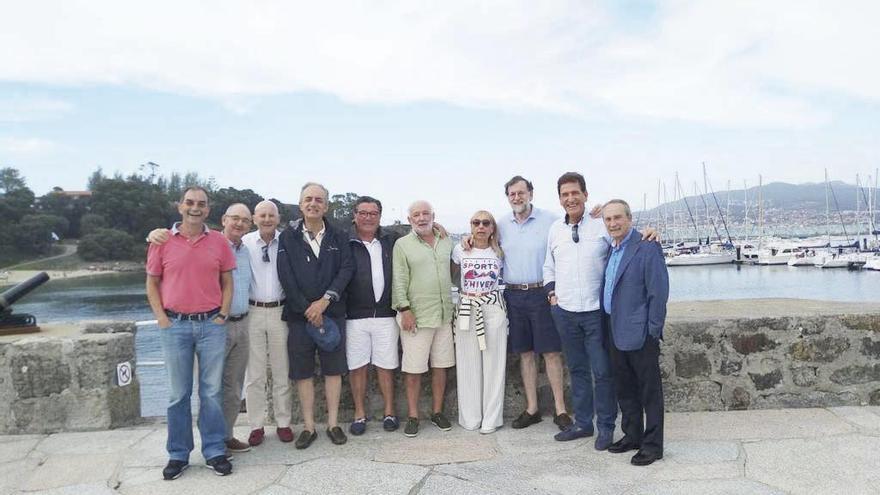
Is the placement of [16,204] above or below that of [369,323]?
above

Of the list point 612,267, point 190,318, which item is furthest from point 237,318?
point 612,267

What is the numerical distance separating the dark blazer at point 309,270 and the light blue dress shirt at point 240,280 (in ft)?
0.71

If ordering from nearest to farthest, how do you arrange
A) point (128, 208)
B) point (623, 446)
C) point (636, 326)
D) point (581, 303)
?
point (636, 326) < point (623, 446) < point (581, 303) < point (128, 208)

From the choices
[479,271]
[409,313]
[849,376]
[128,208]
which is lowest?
[849,376]

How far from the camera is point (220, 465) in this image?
3.55m

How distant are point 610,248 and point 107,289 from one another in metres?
65.7

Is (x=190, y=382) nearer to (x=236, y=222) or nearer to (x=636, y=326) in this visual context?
(x=236, y=222)

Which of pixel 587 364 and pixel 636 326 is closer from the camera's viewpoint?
pixel 636 326

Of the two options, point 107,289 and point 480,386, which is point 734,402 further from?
point 107,289

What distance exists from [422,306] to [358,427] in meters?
0.94

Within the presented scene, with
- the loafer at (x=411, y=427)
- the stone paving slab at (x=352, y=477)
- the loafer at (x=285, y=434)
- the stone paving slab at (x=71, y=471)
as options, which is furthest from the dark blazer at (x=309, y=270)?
the stone paving slab at (x=71, y=471)

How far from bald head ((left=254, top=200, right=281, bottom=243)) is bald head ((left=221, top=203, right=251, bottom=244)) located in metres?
0.07

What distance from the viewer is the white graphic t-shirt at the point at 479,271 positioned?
429 centimetres

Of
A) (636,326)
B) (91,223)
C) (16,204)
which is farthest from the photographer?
(91,223)
